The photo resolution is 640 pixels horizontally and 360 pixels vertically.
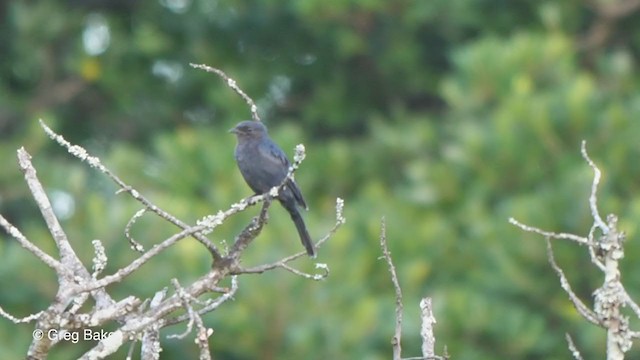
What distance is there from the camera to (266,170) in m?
5.36

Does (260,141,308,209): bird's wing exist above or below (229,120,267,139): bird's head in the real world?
below

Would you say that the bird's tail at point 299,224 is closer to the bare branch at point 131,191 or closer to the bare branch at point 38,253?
the bare branch at point 131,191

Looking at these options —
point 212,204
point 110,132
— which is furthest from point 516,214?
point 110,132

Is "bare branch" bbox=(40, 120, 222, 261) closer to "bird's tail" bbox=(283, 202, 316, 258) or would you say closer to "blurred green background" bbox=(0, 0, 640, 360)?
"bird's tail" bbox=(283, 202, 316, 258)

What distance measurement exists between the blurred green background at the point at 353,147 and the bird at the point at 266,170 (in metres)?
2.50

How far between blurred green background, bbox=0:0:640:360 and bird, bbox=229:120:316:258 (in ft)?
8.19

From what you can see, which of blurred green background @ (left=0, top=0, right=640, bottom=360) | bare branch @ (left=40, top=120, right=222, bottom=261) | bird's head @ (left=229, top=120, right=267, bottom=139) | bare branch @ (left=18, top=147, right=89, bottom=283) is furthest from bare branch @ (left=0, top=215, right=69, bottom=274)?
blurred green background @ (left=0, top=0, right=640, bottom=360)

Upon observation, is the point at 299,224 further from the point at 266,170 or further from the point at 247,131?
the point at 247,131

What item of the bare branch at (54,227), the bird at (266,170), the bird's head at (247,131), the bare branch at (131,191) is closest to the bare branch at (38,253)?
the bare branch at (54,227)

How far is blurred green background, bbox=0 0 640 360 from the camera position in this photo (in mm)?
8500

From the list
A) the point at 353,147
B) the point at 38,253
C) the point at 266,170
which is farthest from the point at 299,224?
the point at 353,147

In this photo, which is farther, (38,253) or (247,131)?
(247,131)

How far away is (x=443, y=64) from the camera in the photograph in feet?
42.4

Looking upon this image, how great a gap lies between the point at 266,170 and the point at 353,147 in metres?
6.21
